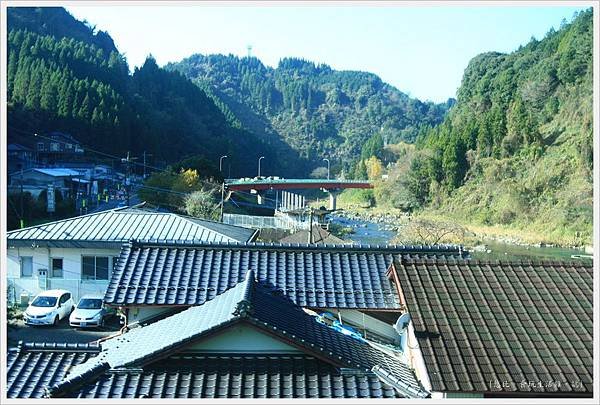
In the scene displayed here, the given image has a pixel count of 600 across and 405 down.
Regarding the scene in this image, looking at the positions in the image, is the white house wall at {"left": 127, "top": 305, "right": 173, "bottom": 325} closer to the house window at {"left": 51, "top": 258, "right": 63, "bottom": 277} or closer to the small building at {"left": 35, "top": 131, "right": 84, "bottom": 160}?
the house window at {"left": 51, "top": 258, "right": 63, "bottom": 277}

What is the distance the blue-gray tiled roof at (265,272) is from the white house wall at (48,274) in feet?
20.3

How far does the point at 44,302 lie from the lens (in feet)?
34.4

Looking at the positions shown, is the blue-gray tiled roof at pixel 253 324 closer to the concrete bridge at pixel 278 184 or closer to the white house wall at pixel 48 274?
the white house wall at pixel 48 274

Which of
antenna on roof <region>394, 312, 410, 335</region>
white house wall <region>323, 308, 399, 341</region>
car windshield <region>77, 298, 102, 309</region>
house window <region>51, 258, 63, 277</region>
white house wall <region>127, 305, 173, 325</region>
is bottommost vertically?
car windshield <region>77, 298, 102, 309</region>

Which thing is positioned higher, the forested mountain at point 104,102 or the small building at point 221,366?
the forested mountain at point 104,102

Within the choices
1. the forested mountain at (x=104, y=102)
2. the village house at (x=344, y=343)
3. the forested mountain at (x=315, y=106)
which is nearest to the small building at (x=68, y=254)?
the village house at (x=344, y=343)

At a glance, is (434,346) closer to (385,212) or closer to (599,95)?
(599,95)

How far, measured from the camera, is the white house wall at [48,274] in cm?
1155

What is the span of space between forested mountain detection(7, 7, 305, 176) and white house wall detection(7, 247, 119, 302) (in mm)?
26292

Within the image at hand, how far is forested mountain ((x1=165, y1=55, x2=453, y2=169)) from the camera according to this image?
3474 inches

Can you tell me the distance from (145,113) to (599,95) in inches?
1965

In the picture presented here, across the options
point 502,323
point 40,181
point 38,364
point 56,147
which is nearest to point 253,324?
point 38,364

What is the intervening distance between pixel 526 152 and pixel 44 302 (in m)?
37.5

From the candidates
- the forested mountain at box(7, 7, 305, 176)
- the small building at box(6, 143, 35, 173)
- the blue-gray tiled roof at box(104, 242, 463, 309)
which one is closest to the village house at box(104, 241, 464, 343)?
the blue-gray tiled roof at box(104, 242, 463, 309)
